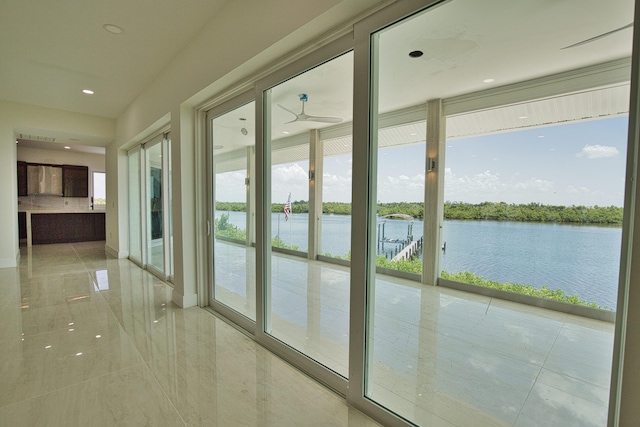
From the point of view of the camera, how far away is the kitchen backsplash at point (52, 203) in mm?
9391

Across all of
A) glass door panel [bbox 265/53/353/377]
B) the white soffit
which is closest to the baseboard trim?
glass door panel [bbox 265/53/353/377]

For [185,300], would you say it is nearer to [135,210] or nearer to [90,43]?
[90,43]

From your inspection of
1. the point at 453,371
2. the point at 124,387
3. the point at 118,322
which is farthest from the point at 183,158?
the point at 453,371

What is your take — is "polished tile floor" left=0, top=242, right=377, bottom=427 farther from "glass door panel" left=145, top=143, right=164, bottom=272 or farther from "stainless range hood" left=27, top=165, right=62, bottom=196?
"stainless range hood" left=27, top=165, right=62, bottom=196

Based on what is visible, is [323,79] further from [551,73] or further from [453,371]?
[453,371]

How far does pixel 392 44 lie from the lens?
6.33 ft

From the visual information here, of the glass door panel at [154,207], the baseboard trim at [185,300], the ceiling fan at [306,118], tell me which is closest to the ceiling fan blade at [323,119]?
the ceiling fan at [306,118]

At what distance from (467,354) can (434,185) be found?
1410mm

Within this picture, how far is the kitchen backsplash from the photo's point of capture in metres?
9.39

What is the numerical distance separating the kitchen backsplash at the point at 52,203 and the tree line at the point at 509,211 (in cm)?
1144

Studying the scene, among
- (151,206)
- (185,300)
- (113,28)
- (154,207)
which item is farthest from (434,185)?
(151,206)

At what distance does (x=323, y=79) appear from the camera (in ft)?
8.27

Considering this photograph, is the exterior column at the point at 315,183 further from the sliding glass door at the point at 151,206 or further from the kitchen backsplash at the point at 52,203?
the kitchen backsplash at the point at 52,203

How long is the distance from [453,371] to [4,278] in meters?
6.93
